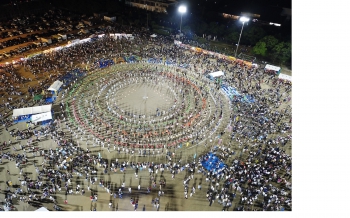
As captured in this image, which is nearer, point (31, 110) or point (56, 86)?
point (31, 110)

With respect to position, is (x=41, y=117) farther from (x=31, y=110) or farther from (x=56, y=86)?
(x=56, y=86)

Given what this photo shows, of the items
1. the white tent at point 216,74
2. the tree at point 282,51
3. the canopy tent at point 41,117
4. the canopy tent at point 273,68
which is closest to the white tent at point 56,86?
the canopy tent at point 41,117

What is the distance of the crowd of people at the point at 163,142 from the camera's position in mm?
26797

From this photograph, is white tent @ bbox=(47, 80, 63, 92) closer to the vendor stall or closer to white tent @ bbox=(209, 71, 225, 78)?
white tent @ bbox=(209, 71, 225, 78)

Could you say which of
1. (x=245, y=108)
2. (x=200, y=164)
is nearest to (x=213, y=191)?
(x=200, y=164)

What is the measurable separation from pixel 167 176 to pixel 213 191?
534 centimetres

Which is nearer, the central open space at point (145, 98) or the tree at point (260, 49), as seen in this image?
the central open space at point (145, 98)

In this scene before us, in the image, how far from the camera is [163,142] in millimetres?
33312

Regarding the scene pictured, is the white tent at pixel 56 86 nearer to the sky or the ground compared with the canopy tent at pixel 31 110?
nearer to the sky

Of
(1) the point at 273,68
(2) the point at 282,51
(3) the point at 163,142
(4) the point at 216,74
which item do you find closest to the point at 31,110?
(3) the point at 163,142

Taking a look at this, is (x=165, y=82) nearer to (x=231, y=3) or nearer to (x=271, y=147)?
(x=271, y=147)

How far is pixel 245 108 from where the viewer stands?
1599 inches

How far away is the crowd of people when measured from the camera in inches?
1055

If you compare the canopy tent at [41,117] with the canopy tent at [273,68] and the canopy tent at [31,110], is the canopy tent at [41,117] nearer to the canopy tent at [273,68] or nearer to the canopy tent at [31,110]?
the canopy tent at [31,110]
